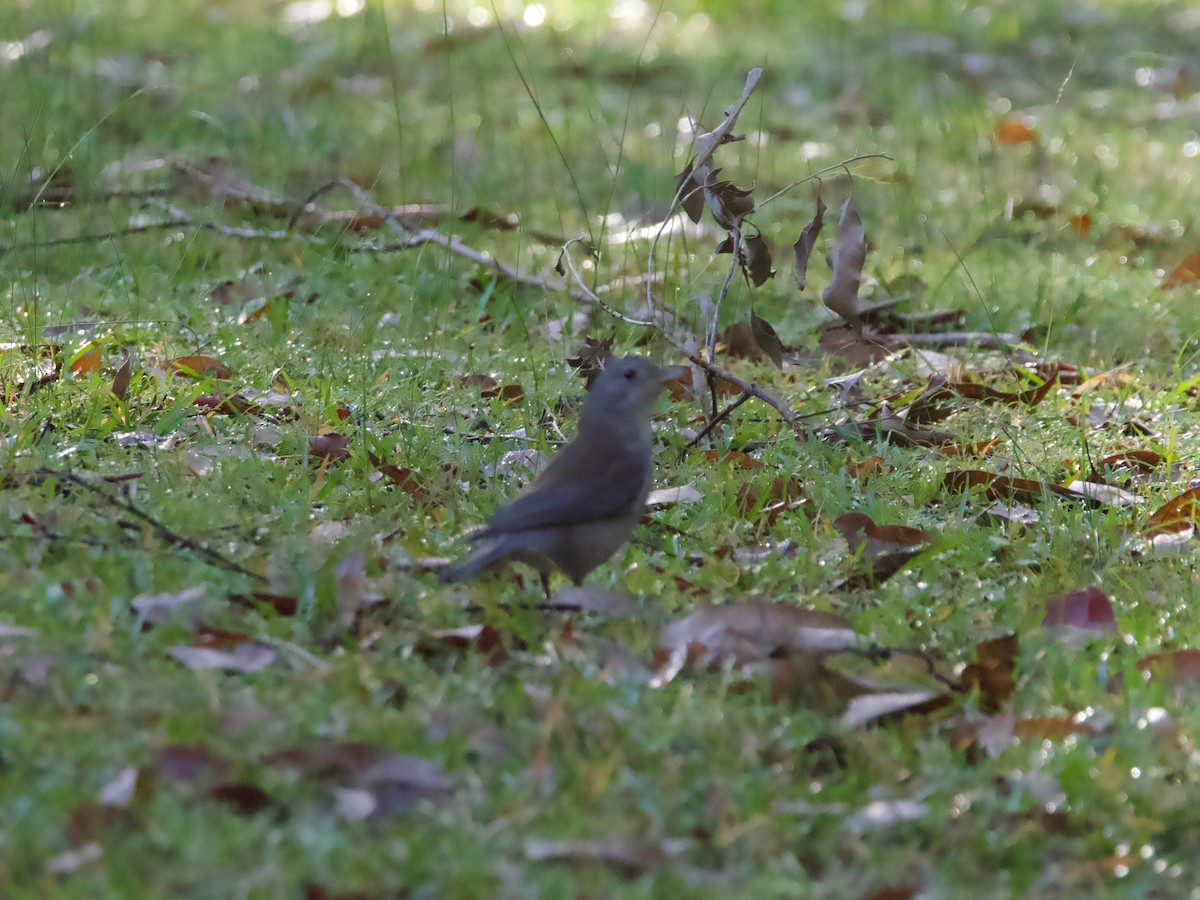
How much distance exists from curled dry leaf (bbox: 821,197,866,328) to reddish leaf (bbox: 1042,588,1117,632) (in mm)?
1123

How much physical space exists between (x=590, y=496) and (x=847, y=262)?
1.33 metres

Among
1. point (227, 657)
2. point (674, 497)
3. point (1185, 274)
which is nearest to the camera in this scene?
point (227, 657)

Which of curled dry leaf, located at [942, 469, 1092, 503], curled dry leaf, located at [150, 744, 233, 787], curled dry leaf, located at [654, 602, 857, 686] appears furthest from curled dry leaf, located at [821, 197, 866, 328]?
curled dry leaf, located at [150, 744, 233, 787]

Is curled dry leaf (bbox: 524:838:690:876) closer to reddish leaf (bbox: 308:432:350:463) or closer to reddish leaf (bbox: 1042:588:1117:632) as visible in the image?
reddish leaf (bbox: 1042:588:1117:632)

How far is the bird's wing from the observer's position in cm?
292

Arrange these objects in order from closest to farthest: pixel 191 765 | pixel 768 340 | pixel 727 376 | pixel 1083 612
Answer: pixel 191 765, pixel 1083 612, pixel 727 376, pixel 768 340

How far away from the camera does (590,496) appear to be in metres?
2.97

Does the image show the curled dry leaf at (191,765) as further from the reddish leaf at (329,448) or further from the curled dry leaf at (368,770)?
the reddish leaf at (329,448)

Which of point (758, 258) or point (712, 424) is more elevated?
point (758, 258)

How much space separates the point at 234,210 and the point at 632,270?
161 cm

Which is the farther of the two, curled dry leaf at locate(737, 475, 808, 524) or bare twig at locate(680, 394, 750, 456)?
bare twig at locate(680, 394, 750, 456)

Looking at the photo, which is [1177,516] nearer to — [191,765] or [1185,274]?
[1185,274]

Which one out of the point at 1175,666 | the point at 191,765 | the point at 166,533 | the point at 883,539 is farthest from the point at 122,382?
the point at 1175,666

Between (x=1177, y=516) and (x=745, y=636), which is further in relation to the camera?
(x=1177, y=516)
